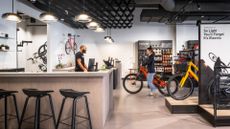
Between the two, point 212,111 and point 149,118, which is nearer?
point 212,111

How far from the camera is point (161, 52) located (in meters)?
14.9

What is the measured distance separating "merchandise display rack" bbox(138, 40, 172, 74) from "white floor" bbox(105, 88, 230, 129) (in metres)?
7.79

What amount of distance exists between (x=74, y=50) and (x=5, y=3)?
8.42 metres

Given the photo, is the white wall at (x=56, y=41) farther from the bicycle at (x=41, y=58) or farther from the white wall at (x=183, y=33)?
the white wall at (x=183, y=33)

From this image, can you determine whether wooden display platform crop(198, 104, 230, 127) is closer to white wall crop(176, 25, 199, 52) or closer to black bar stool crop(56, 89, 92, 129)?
black bar stool crop(56, 89, 92, 129)

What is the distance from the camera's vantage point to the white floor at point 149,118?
490 cm

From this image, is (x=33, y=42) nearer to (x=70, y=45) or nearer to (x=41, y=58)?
(x=41, y=58)

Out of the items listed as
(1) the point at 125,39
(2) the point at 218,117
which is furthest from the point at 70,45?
(2) the point at 218,117

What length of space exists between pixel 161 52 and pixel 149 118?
9.76 m

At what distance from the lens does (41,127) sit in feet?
15.5

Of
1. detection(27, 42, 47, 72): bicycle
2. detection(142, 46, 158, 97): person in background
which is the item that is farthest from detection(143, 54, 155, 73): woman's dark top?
detection(27, 42, 47, 72): bicycle

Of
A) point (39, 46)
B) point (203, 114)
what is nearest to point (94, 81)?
point (203, 114)

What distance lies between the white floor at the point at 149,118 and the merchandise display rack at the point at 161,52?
7791 millimetres

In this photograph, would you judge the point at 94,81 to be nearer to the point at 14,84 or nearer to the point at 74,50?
the point at 14,84
